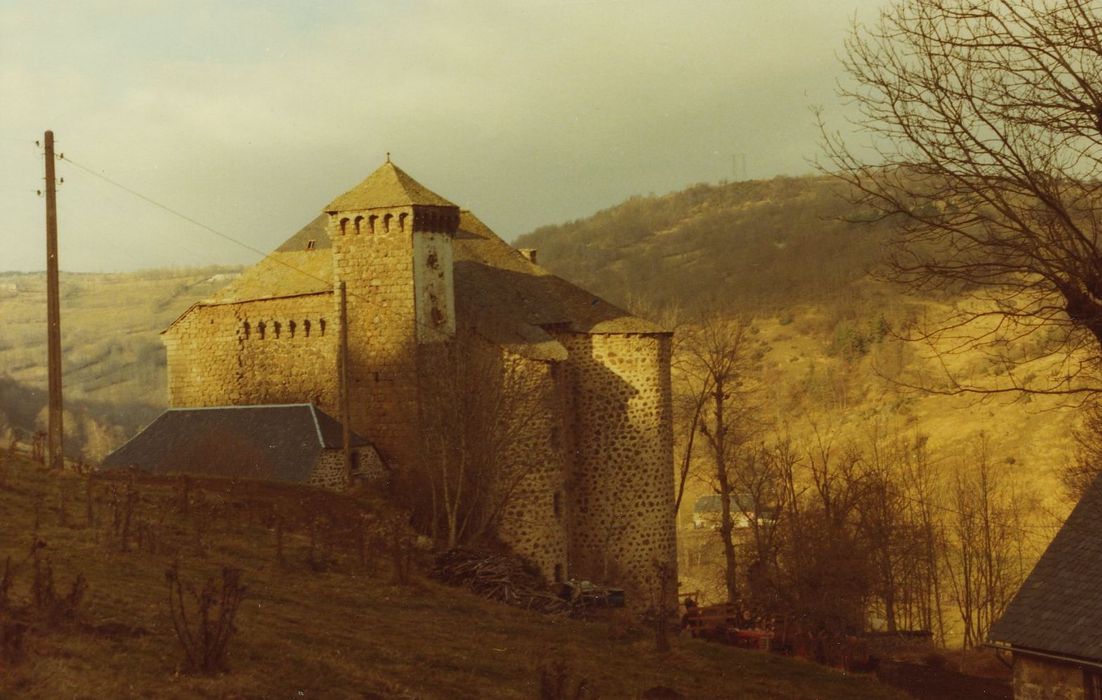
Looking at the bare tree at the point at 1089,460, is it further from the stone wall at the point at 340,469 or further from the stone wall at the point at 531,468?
the stone wall at the point at 340,469

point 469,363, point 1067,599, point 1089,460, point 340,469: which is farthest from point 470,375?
point 1089,460

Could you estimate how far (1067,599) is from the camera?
19312 millimetres

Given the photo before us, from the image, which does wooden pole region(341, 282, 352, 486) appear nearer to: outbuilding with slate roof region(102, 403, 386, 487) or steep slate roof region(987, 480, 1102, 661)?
outbuilding with slate roof region(102, 403, 386, 487)

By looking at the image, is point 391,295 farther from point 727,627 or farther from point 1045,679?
point 1045,679

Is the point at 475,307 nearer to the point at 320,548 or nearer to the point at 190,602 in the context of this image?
the point at 320,548

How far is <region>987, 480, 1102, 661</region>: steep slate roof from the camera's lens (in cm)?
1841

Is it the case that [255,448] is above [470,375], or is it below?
below

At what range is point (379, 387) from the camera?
3462 centimetres

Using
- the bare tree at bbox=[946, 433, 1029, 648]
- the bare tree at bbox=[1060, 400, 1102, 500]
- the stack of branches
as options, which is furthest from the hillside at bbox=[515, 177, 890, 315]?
the stack of branches

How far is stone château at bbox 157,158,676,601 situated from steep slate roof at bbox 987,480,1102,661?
1521 centimetres

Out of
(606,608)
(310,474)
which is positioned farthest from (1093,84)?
(310,474)

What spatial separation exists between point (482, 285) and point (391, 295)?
4049 millimetres

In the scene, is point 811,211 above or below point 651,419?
above

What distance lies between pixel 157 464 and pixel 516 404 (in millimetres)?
10409
